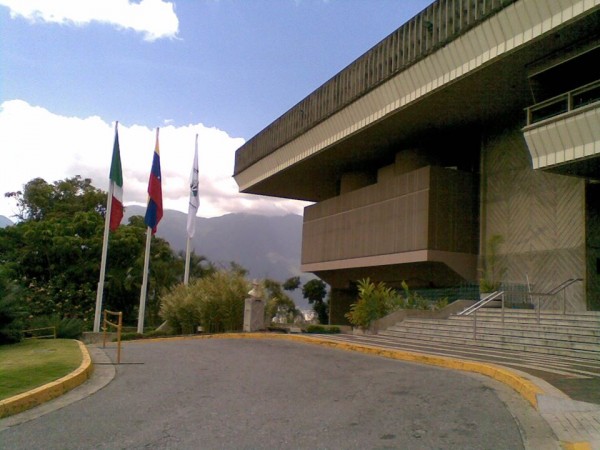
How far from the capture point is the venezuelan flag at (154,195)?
1200 inches

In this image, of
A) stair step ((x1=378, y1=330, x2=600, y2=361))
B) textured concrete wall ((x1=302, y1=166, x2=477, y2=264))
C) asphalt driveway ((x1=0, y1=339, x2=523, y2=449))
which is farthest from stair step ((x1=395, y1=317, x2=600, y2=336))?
textured concrete wall ((x1=302, y1=166, x2=477, y2=264))

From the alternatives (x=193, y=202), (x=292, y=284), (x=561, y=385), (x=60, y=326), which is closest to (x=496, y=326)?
(x=561, y=385)

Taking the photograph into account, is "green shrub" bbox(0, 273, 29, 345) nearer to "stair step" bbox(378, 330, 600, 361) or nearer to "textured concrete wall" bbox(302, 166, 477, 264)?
"stair step" bbox(378, 330, 600, 361)

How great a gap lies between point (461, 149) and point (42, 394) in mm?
24538

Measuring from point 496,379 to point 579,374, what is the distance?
1425 millimetres

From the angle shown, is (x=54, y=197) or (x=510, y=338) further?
(x=54, y=197)

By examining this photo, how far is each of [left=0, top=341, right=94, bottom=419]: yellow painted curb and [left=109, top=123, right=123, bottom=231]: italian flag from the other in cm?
1966

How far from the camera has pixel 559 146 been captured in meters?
17.7

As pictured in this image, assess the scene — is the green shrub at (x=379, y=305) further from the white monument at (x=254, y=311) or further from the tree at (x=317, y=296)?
the tree at (x=317, y=296)

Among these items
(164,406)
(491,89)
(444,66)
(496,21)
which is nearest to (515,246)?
(491,89)

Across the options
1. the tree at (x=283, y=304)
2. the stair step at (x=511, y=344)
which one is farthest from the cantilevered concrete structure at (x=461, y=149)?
the stair step at (x=511, y=344)

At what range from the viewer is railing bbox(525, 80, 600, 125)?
17.3m

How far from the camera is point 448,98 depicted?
2256 centimetres

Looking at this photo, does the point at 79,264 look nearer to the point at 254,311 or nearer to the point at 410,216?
the point at 254,311
